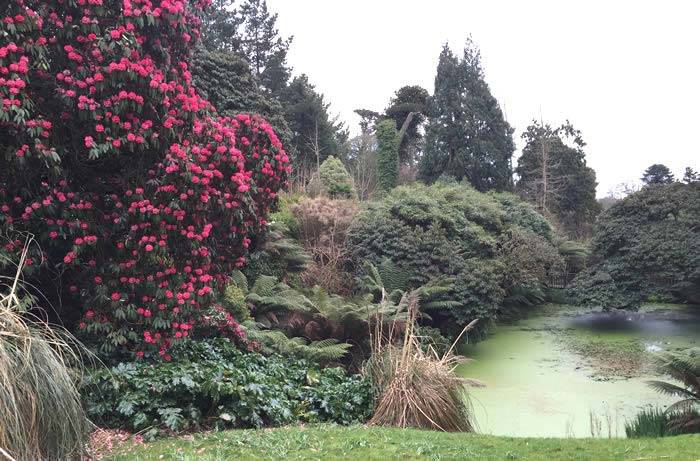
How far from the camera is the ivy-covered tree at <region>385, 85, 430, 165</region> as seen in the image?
22984 millimetres

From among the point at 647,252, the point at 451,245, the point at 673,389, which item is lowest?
the point at 673,389

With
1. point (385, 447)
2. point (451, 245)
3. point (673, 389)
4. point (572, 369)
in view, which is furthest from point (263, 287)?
point (673, 389)

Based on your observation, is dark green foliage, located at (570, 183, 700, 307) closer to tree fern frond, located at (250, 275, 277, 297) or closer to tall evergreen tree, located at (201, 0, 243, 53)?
tree fern frond, located at (250, 275, 277, 297)

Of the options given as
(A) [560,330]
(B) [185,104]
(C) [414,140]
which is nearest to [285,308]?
(B) [185,104]

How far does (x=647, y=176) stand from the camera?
95.6 feet

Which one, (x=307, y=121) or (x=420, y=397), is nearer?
(x=420, y=397)

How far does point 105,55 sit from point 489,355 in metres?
7.40

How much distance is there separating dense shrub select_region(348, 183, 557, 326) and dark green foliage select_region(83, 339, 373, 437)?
14.9ft

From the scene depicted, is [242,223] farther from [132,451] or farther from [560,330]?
[560,330]

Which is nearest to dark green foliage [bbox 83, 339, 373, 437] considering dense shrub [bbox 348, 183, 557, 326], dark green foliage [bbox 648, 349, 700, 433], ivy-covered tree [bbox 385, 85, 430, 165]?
dark green foliage [bbox 648, 349, 700, 433]

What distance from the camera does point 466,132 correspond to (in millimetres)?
20844

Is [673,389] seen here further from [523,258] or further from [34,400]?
[523,258]

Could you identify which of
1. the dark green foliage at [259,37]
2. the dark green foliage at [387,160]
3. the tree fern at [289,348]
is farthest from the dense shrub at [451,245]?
the dark green foliage at [259,37]

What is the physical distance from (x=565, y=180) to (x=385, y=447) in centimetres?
2108
